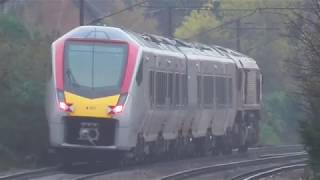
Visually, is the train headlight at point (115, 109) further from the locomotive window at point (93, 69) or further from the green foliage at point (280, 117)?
the green foliage at point (280, 117)

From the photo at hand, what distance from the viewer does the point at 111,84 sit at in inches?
1163

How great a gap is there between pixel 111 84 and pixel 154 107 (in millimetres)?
2746

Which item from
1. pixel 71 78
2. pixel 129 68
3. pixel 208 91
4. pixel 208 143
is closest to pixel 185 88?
pixel 208 91

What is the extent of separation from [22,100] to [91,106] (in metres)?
3.51

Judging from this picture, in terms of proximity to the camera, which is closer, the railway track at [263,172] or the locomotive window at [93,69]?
the locomotive window at [93,69]

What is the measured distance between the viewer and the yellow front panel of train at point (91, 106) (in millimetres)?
29312

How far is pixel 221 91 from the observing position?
3966 centimetres

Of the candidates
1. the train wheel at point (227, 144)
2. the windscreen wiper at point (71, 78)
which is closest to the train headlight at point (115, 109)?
the windscreen wiper at point (71, 78)

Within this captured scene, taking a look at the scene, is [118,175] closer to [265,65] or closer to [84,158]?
[84,158]

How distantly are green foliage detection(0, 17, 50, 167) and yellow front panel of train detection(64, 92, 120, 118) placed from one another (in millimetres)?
2902

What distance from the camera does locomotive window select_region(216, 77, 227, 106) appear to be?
39.3m

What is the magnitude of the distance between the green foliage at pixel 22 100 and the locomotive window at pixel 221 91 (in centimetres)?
731

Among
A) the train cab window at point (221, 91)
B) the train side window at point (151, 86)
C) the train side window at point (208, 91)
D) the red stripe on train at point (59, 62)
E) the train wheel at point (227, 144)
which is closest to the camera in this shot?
the red stripe on train at point (59, 62)

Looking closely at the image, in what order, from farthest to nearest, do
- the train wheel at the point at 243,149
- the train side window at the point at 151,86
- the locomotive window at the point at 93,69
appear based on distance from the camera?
the train wheel at the point at 243,149, the train side window at the point at 151,86, the locomotive window at the point at 93,69
